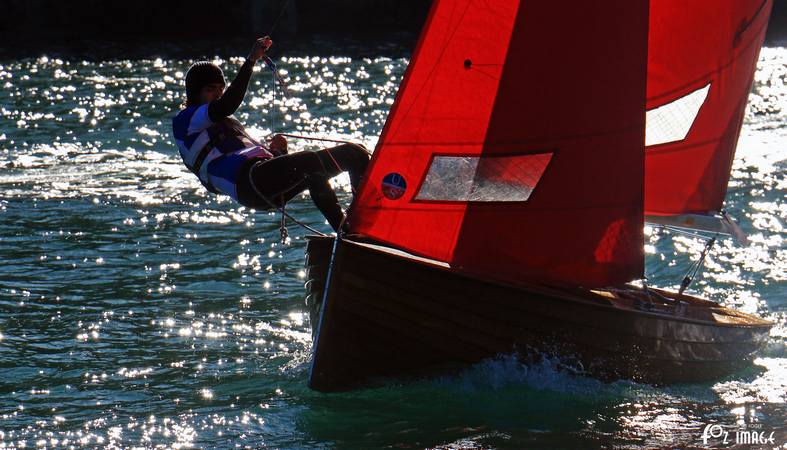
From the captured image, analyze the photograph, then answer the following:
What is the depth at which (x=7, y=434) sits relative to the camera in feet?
24.7

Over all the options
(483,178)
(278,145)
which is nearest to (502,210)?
(483,178)

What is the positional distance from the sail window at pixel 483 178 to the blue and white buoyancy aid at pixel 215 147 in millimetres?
1246

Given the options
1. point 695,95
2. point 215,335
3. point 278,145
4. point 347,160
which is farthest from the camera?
point 215,335

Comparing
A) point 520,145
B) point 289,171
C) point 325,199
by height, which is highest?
point 520,145

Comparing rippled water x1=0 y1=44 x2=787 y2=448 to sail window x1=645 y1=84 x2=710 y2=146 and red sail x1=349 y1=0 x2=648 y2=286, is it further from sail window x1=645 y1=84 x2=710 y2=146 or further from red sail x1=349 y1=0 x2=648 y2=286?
sail window x1=645 y1=84 x2=710 y2=146

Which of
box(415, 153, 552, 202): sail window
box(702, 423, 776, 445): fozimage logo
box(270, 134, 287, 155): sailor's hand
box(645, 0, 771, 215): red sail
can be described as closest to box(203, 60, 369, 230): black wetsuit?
box(270, 134, 287, 155): sailor's hand

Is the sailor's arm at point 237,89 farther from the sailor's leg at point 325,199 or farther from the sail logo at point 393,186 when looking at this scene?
the sail logo at point 393,186

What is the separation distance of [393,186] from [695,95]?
342 centimetres

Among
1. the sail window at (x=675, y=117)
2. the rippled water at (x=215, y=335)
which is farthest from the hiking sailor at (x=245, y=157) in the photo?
the sail window at (x=675, y=117)

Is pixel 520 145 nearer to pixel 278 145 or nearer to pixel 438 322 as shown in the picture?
pixel 438 322

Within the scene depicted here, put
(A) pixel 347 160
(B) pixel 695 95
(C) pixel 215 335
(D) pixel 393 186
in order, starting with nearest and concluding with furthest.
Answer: (D) pixel 393 186 → (A) pixel 347 160 → (B) pixel 695 95 → (C) pixel 215 335

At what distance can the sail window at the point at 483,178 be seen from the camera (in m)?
7.52

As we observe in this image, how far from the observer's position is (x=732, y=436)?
7816 mm

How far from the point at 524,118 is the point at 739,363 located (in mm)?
3044
